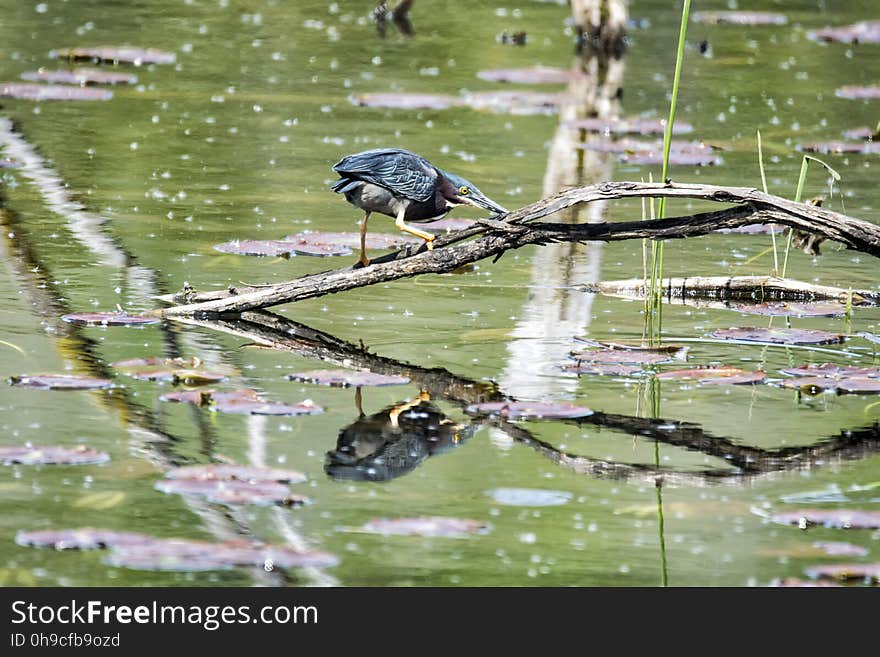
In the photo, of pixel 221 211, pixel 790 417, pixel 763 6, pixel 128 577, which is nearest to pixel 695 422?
pixel 790 417

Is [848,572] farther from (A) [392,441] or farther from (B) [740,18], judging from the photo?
(B) [740,18]

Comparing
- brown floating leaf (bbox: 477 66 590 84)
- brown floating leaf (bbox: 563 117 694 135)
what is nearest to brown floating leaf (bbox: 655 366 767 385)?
brown floating leaf (bbox: 563 117 694 135)

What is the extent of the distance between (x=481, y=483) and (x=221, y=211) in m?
5.22

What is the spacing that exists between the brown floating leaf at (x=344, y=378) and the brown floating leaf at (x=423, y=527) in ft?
4.75

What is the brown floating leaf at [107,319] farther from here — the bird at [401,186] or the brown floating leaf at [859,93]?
the brown floating leaf at [859,93]

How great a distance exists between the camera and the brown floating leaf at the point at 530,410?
6633 mm

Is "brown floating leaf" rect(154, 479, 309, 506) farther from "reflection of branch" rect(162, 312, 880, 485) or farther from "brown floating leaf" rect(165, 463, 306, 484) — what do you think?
"reflection of branch" rect(162, 312, 880, 485)

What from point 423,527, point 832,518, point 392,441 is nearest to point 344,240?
point 392,441

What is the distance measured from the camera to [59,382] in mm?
6750

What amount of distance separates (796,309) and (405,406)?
2.58 m

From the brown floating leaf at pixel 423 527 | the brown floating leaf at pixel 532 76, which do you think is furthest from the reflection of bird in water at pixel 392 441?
the brown floating leaf at pixel 532 76

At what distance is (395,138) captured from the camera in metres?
13.4

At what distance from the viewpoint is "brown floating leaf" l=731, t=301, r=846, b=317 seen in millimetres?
8500

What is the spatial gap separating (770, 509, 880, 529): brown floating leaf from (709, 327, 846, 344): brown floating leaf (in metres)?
2.10
